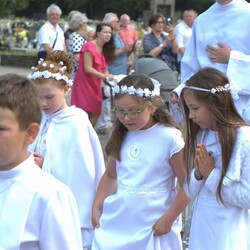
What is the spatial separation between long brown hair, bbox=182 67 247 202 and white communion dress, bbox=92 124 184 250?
0.97ft

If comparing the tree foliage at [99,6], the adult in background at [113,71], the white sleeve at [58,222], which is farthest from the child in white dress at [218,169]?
the tree foliage at [99,6]

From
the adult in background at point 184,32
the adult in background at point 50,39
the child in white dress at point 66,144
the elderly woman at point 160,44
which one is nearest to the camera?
the child in white dress at point 66,144

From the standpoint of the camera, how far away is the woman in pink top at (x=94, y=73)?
9422mm

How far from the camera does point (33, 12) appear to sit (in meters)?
79.9

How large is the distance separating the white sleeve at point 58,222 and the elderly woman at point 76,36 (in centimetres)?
766

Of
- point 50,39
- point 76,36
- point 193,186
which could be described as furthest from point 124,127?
point 50,39

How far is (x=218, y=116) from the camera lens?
12.7ft

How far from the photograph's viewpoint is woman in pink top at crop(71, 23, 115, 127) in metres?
9.42

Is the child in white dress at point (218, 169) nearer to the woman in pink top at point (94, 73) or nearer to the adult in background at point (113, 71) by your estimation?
the woman in pink top at point (94, 73)

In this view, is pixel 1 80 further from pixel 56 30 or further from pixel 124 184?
pixel 56 30

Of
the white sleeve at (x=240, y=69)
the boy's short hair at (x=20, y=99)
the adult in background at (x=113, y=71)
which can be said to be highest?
the boy's short hair at (x=20, y=99)

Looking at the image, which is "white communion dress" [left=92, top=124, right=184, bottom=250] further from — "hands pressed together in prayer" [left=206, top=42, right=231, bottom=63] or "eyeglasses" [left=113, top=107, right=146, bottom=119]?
"hands pressed together in prayer" [left=206, top=42, right=231, bottom=63]

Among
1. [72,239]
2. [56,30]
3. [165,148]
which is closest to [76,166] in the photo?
[165,148]

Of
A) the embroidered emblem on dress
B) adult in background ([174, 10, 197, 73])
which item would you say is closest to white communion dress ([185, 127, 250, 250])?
the embroidered emblem on dress
